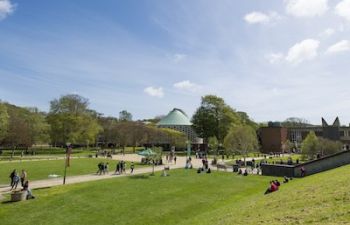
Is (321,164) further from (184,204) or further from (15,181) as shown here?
(15,181)

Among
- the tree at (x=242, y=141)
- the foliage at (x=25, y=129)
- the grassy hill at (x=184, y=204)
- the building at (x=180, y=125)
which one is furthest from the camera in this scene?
the building at (x=180, y=125)

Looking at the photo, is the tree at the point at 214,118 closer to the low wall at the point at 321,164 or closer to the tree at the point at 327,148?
the tree at the point at 327,148

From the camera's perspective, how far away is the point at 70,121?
83.1 m

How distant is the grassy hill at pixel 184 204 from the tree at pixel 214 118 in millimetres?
62888

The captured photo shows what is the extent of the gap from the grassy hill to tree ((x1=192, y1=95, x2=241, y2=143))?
62.9 m

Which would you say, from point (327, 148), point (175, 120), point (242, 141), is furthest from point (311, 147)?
point (175, 120)

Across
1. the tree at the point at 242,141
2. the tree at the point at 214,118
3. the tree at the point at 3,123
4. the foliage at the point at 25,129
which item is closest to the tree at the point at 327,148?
the tree at the point at 242,141

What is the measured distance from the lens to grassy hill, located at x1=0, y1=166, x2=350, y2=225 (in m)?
12.1

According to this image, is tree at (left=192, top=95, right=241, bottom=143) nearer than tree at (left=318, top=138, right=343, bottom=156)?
No

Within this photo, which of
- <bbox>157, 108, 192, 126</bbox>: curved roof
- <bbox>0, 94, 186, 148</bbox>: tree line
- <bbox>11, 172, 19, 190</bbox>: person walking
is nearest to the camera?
<bbox>11, 172, 19, 190</bbox>: person walking

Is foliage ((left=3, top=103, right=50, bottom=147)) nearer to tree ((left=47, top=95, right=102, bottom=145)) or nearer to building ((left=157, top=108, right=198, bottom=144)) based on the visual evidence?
tree ((left=47, top=95, right=102, bottom=145))

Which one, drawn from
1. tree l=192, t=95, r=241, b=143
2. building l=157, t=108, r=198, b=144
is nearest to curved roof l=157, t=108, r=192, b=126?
building l=157, t=108, r=198, b=144

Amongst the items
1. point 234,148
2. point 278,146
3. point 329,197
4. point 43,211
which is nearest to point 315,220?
point 329,197

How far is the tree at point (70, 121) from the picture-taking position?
Result: 83.4 meters
